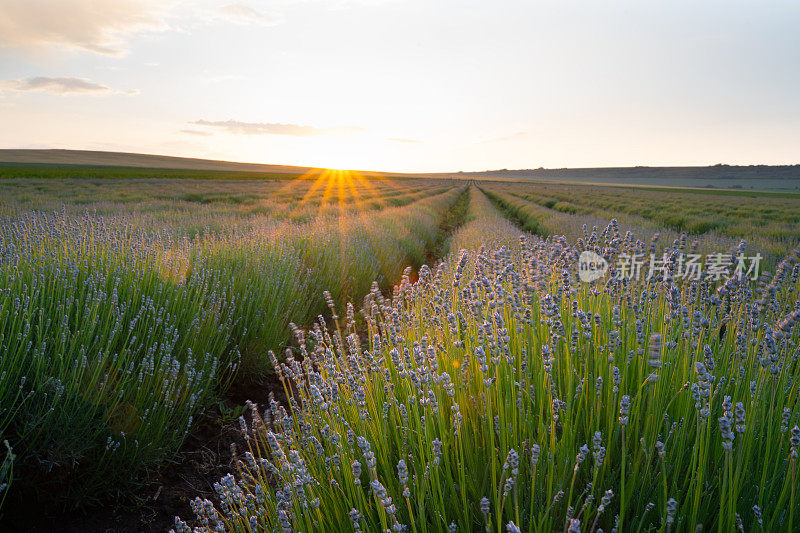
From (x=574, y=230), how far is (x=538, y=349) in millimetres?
10053

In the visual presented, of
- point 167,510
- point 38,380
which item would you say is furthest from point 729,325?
point 38,380

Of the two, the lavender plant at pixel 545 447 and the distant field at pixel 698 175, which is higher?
the distant field at pixel 698 175

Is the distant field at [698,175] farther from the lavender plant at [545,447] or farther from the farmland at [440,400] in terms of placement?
the lavender plant at [545,447]

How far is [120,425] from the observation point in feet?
8.68

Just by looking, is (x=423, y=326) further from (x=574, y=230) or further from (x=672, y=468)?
(x=574, y=230)
